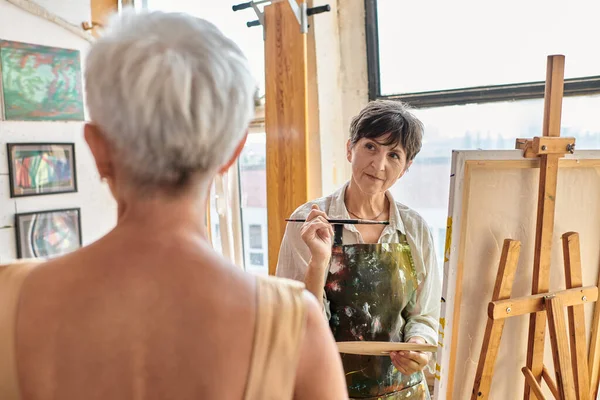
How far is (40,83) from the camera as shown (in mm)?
2834

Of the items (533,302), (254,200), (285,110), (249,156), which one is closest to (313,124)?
(285,110)

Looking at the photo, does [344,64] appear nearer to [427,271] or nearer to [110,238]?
[427,271]

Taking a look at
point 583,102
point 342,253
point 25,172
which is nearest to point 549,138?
point 342,253

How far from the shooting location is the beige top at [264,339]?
532mm

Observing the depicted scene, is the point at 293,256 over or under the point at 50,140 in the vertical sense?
under

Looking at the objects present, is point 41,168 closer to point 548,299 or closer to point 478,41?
point 478,41

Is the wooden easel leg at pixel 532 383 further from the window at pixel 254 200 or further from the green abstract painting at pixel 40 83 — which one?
the green abstract painting at pixel 40 83

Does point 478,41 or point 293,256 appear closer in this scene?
point 293,256

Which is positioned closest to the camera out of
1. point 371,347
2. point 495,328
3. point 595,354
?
point 371,347

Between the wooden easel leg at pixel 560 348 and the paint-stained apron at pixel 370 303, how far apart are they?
40cm

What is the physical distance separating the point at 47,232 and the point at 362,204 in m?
2.23

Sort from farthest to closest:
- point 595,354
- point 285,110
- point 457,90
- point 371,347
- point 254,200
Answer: point 254,200 → point 457,90 → point 285,110 → point 595,354 → point 371,347

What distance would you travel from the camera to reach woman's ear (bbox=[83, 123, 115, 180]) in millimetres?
544

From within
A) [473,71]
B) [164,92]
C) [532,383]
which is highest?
[473,71]
